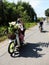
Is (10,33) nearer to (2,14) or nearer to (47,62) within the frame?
(47,62)

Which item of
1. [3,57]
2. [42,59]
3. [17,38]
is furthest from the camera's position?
[17,38]

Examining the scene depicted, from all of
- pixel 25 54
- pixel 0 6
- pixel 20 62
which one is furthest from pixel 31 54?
pixel 0 6

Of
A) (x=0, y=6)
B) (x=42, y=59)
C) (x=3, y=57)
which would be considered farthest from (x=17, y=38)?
(x=0, y=6)

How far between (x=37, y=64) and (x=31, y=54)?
216 centimetres

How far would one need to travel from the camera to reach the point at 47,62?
30.8 ft

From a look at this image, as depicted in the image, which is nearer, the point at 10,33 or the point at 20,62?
the point at 20,62

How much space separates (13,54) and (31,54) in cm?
82

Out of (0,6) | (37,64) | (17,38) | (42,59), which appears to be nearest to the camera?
(37,64)

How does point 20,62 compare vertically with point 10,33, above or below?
below

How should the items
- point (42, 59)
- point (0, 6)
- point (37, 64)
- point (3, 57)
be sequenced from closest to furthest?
point (37, 64) → point (42, 59) → point (3, 57) → point (0, 6)

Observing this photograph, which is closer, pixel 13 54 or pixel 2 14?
pixel 13 54

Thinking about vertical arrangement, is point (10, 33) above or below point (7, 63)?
above

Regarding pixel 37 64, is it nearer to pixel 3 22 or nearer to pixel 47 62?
pixel 47 62

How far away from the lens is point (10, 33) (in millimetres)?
11086
